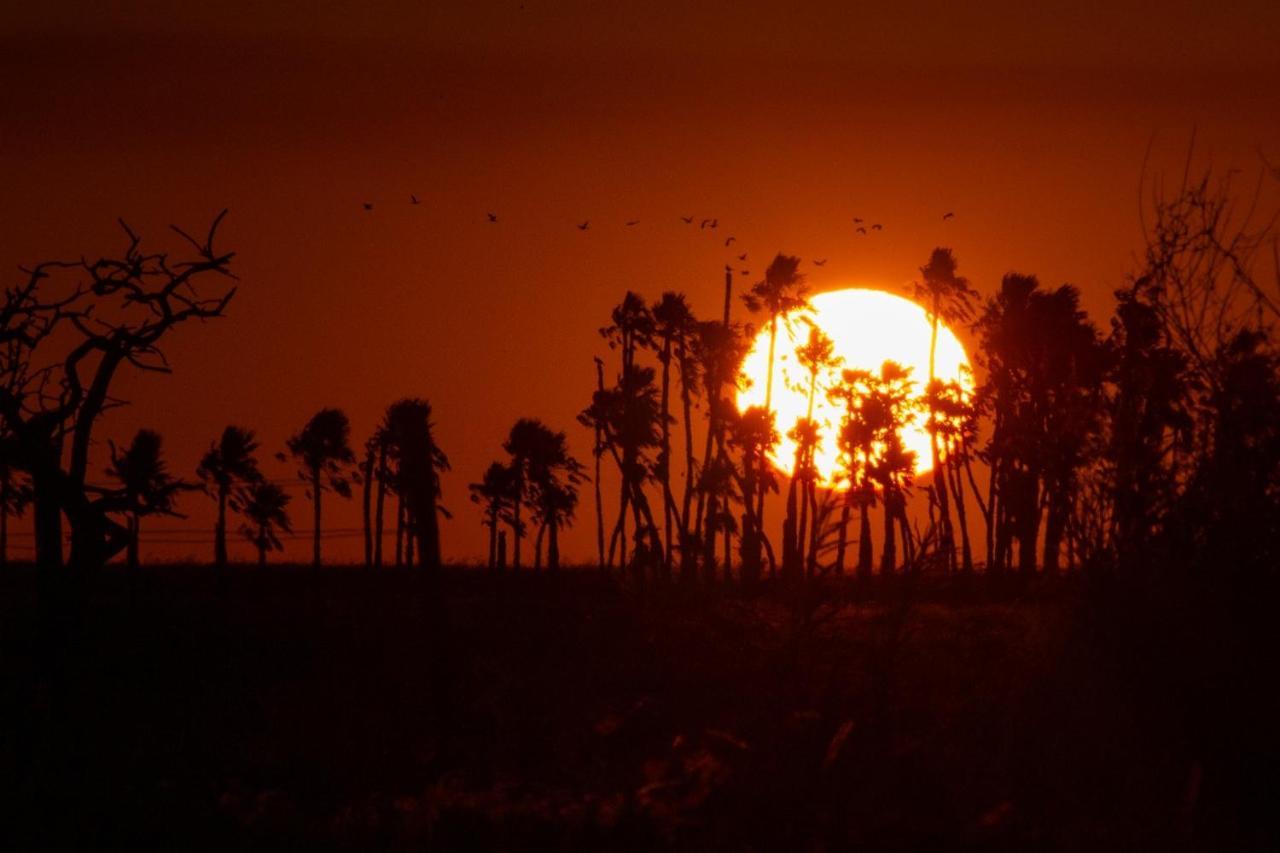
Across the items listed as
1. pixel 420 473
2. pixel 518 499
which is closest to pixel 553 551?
pixel 518 499

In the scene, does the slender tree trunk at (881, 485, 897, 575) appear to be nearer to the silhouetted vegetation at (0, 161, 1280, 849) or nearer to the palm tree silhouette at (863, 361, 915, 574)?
the palm tree silhouette at (863, 361, 915, 574)

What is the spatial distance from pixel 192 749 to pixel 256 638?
7.06 metres

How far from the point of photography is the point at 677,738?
15938 mm

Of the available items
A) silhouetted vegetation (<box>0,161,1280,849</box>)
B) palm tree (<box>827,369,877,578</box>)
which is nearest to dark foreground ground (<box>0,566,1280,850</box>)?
silhouetted vegetation (<box>0,161,1280,849</box>)

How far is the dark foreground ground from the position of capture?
13.6m

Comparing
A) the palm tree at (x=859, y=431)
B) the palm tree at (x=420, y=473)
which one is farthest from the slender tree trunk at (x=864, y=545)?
the palm tree at (x=420, y=473)

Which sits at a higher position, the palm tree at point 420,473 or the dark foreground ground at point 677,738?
the palm tree at point 420,473

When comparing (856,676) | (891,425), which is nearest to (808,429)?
(891,425)

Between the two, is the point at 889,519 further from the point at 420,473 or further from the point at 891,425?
the point at 420,473

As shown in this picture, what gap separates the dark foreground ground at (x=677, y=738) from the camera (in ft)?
44.7

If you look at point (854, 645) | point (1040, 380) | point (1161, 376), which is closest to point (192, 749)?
point (854, 645)

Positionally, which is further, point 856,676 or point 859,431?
point 859,431

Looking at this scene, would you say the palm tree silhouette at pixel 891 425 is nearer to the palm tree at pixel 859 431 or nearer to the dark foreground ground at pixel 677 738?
the palm tree at pixel 859 431

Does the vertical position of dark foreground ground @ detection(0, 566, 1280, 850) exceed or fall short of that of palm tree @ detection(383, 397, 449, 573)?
it falls short
